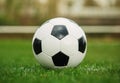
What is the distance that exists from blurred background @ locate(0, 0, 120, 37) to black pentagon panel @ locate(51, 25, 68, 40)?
1243 cm

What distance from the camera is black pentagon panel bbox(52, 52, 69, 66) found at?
6082 mm

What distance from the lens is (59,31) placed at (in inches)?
243

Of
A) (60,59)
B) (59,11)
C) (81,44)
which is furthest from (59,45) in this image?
(59,11)

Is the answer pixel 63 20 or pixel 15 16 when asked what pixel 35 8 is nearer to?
pixel 15 16

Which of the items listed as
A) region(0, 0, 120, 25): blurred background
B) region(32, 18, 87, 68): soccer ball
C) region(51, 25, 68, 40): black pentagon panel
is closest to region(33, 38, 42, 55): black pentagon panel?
region(32, 18, 87, 68): soccer ball

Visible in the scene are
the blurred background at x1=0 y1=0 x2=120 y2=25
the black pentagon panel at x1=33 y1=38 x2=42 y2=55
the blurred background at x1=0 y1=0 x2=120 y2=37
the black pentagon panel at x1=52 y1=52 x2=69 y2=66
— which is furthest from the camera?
the blurred background at x1=0 y1=0 x2=120 y2=25

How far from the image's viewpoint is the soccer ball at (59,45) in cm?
609

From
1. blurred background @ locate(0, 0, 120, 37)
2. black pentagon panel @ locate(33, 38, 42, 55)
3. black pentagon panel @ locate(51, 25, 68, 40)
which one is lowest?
blurred background @ locate(0, 0, 120, 37)

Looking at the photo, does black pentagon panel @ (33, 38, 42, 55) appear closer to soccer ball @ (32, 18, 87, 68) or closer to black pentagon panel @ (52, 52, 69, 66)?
soccer ball @ (32, 18, 87, 68)

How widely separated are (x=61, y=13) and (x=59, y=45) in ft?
45.0

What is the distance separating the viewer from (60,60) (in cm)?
612

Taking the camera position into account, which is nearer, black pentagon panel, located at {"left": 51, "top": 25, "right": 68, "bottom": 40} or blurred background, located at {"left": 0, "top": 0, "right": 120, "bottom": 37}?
black pentagon panel, located at {"left": 51, "top": 25, "right": 68, "bottom": 40}

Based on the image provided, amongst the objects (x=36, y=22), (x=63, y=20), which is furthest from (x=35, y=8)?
(x=63, y=20)

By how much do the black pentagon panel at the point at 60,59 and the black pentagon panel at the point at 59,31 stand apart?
0.76 feet
